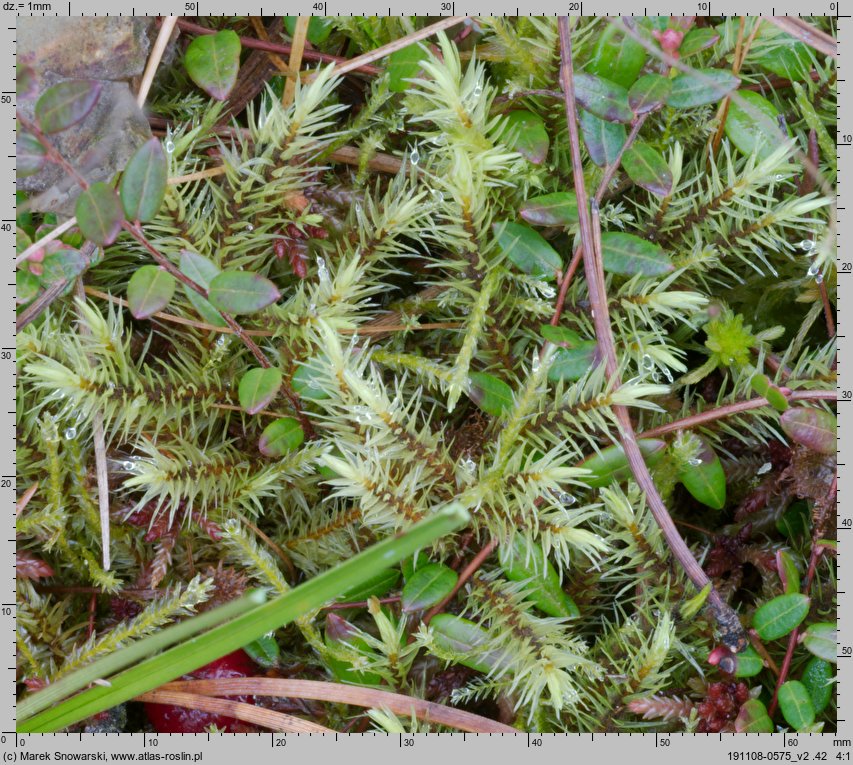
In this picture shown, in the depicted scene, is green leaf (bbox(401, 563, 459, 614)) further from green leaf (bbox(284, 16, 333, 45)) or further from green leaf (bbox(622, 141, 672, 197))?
green leaf (bbox(284, 16, 333, 45))

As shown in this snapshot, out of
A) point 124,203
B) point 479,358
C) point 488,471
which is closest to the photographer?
point 124,203

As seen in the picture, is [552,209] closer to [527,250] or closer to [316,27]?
[527,250]

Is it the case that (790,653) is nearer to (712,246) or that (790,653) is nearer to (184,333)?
(712,246)

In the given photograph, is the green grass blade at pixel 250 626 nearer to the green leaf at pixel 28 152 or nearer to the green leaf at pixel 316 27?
the green leaf at pixel 28 152

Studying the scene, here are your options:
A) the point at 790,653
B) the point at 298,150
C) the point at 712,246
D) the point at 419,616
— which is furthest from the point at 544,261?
the point at 790,653

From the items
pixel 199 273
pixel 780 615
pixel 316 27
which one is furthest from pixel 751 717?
pixel 316 27

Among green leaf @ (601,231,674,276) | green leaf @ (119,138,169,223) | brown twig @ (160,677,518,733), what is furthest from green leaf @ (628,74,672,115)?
brown twig @ (160,677,518,733)

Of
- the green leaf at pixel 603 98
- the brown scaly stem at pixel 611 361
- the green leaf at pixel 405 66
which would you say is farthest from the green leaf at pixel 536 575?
the green leaf at pixel 405 66
